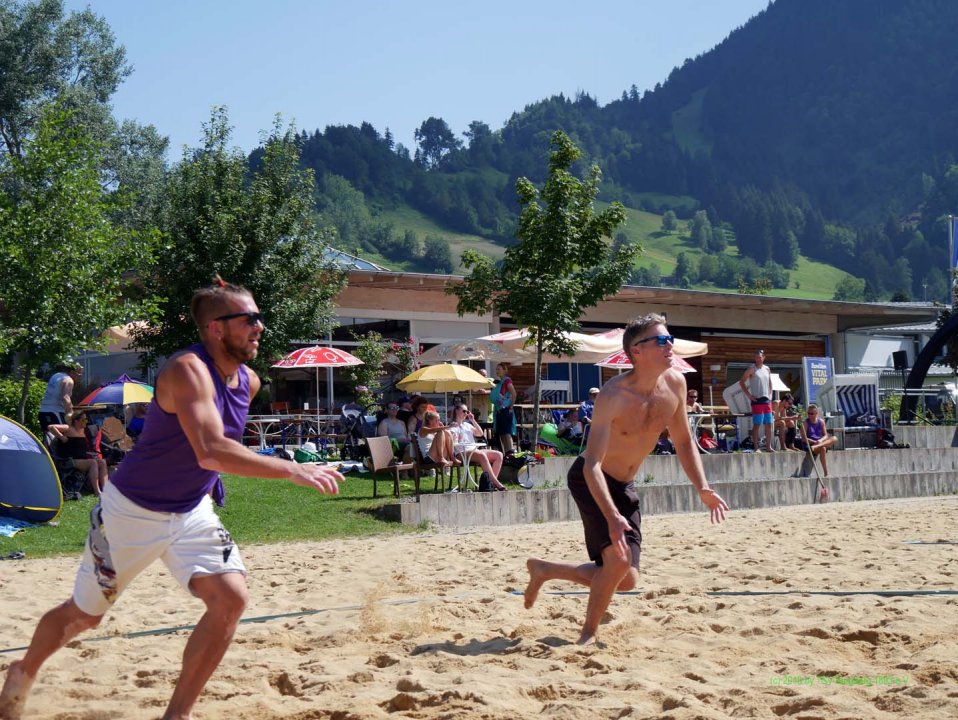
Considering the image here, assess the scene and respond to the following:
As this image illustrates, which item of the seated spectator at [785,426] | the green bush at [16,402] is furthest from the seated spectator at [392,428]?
the seated spectator at [785,426]

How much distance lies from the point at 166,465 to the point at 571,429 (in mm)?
15353

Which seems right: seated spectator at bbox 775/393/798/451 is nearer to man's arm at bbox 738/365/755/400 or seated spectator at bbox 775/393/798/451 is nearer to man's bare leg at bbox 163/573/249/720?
man's arm at bbox 738/365/755/400

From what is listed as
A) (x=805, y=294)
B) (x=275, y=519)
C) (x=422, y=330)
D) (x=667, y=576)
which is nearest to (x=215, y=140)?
(x=422, y=330)

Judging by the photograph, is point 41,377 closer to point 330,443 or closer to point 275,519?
point 330,443

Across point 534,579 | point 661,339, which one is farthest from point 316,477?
point 534,579

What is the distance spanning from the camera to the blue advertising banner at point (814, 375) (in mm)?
20891

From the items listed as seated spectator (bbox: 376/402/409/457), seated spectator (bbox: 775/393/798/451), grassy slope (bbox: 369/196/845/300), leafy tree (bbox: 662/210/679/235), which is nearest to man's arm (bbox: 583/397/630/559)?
seated spectator (bbox: 376/402/409/457)

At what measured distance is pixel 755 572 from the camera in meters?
8.03

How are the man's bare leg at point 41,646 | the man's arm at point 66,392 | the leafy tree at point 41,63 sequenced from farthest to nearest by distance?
1. the leafy tree at point 41,63
2. the man's arm at point 66,392
3. the man's bare leg at point 41,646

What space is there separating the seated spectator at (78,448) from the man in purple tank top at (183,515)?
949 centimetres

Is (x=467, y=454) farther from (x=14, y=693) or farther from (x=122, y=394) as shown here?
(x=14, y=693)

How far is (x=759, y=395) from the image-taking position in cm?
1820

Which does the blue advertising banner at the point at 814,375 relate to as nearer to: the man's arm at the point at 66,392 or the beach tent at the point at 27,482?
the man's arm at the point at 66,392

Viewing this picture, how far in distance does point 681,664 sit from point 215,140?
1738cm
